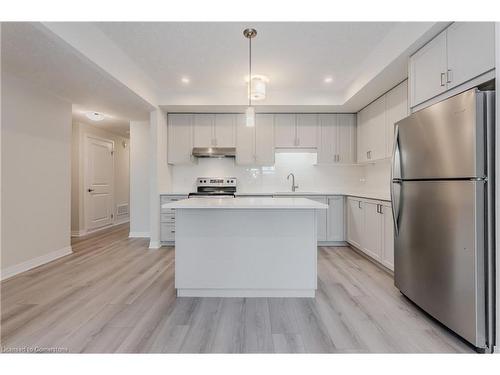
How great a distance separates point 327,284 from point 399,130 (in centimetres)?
168

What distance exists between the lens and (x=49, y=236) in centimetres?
346

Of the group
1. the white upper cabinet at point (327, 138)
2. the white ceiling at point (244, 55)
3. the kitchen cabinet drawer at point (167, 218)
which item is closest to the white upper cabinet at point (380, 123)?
the white upper cabinet at point (327, 138)

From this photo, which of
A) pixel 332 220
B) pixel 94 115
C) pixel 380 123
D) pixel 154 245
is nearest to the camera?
pixel 380 123

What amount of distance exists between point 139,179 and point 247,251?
11.9ft

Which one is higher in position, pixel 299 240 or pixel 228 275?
pixel 299 240

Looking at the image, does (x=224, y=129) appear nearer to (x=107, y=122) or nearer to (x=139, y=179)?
(x=139, y=179)

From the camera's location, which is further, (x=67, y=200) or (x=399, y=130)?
(x=67, y=200)

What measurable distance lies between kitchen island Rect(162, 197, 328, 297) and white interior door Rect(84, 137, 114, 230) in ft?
13.4

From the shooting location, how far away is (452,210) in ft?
5.54

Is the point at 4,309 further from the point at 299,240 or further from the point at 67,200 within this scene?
the point at 299,240

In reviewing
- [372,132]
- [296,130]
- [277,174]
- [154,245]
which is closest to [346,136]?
[372,132]
